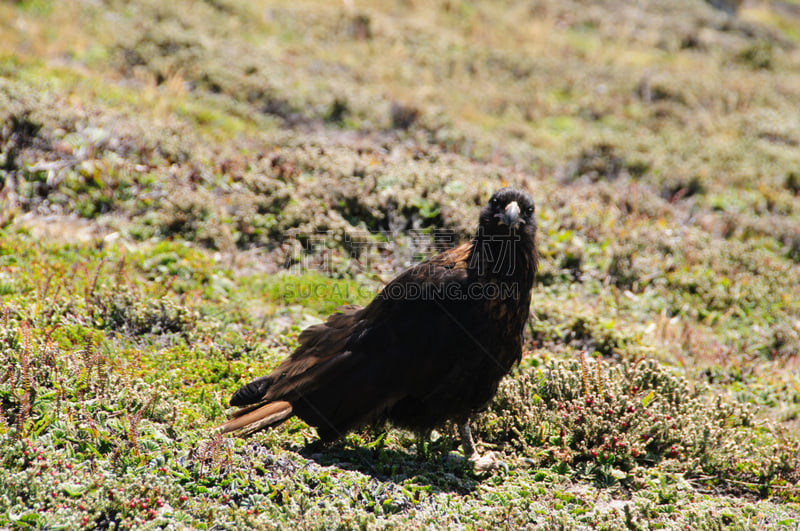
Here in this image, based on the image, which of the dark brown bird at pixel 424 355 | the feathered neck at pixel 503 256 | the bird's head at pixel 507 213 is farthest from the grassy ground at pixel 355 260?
the bird's head at pixel 507 213

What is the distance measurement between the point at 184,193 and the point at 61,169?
1489mm

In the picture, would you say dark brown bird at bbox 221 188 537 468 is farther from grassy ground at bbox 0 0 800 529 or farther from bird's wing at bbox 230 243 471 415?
grassy ground at bbox 0 0 800 529

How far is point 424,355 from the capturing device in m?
4.14

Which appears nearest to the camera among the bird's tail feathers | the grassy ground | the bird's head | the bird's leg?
the grassy ground

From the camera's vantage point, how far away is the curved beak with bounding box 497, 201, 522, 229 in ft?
13.6

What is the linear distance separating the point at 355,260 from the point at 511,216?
3185 mm

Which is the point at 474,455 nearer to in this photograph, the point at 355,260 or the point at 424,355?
the point at 424,355

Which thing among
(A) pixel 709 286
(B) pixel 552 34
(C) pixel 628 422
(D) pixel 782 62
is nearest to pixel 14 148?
(C) pixel 628 422

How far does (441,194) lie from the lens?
308 inches

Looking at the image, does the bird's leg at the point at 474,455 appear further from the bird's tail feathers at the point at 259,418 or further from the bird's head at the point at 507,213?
the bird's head at the point at 507,213

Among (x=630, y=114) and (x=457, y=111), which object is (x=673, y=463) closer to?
(x=457, y=111)

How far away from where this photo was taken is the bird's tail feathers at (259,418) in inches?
160

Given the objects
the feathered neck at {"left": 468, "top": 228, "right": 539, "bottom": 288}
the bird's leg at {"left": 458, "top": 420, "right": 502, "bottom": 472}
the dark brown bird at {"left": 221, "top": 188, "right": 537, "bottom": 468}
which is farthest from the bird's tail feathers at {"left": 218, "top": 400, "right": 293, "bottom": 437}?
the feathered neck at {"left": 468, "top": 228, "right": 539, "bottom": 288}

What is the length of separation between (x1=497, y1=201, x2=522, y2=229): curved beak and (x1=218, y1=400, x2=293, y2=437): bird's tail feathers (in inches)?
74.8
